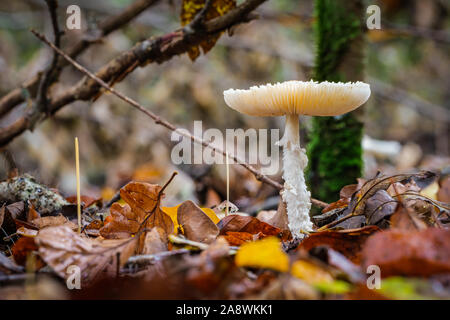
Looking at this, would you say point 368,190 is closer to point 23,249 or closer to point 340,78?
point 340,78

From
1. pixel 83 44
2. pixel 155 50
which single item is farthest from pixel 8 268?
pixel 83 44

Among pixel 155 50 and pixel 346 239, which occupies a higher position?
pixel 155 50

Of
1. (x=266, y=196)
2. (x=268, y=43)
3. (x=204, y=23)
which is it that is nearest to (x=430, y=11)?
(x=268, y=43)

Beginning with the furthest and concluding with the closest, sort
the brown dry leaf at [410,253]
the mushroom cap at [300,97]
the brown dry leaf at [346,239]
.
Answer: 1. the mushroom cap at [300,97]
2. the brown dry leaf at [346,239]
3. the brown dry leaf at [410,253]

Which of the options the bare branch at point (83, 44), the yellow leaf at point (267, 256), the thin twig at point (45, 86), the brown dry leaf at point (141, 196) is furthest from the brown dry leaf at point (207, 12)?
the yellow leaf at point (267, 256)

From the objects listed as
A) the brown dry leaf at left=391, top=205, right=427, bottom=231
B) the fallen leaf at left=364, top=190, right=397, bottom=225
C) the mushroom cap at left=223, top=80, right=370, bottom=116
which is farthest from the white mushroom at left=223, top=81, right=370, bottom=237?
the brown dry leaf at left=391, top=205, right=427, bottom=231

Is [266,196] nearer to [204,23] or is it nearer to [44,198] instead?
[204,23]

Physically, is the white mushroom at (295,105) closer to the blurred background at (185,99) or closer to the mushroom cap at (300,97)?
the mushroom cap at (300,97)
